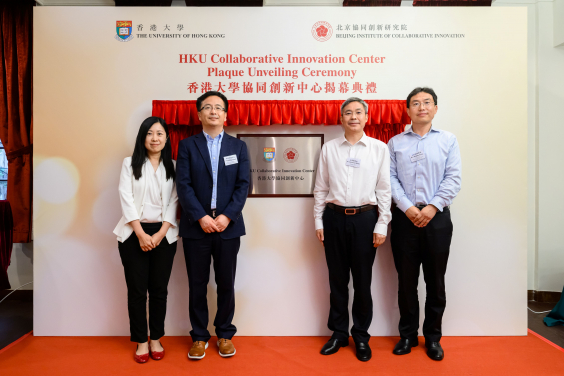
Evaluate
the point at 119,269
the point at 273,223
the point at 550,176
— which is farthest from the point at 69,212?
the point at 550,176

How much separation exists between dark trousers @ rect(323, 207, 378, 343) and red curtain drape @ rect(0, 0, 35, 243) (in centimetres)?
320

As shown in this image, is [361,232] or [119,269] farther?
[119,269]

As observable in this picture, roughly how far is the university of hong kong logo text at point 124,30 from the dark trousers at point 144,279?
1.62 metres

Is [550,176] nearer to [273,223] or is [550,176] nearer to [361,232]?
[361,232]

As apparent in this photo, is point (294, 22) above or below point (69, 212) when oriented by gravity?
above

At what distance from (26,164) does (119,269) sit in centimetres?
172

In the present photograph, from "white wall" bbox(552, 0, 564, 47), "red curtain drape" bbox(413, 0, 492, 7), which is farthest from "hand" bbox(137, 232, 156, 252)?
"white wall" bbox(552, 0, 564, 47)

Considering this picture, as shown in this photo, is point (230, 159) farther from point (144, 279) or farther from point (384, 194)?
point (384, 194)

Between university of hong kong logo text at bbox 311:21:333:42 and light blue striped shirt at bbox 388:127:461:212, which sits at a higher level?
university of hong kong logo text at bbox 311:21:333:42

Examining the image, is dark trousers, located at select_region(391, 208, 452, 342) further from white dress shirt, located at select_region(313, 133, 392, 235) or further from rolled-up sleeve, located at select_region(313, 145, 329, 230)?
rolled-up sleeve, located at select_region(313, 145, 329, 230)

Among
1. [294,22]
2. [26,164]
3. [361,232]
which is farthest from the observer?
[26,164]

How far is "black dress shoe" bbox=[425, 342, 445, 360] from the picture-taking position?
7.36 ft

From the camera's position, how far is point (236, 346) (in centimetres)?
246

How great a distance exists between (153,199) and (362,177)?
60.7 inches
